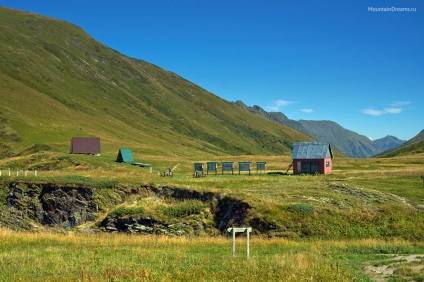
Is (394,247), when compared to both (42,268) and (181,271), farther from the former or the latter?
(42,268)

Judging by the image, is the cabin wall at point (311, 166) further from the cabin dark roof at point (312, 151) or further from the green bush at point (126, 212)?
the green bush at point (126, 212)

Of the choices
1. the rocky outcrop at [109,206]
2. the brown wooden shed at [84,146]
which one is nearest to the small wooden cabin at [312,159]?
the rocky outcrop at [109,206]

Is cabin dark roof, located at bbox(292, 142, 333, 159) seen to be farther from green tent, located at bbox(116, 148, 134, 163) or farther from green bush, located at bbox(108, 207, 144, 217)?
green bush, located at bbox(108, 207, 144, 217)

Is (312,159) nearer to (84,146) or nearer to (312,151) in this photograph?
(312,151)

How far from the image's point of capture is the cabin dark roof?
6944 centimetres

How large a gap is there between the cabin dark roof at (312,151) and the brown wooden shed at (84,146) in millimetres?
50022

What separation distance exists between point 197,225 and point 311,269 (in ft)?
78.2

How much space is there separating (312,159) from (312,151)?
68.7 inches

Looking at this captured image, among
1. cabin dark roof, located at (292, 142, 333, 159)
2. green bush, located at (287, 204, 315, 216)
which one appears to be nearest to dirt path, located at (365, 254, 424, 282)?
green bush, located at (287, 204, 315, 216)

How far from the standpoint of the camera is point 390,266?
18.0 m

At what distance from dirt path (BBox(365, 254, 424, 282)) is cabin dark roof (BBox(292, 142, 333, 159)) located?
4987 centimetres

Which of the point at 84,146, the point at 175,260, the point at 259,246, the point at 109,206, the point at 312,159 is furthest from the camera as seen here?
the point at 84,146

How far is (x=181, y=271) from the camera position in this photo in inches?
623

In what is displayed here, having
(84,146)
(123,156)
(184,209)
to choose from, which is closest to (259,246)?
(184,209)
